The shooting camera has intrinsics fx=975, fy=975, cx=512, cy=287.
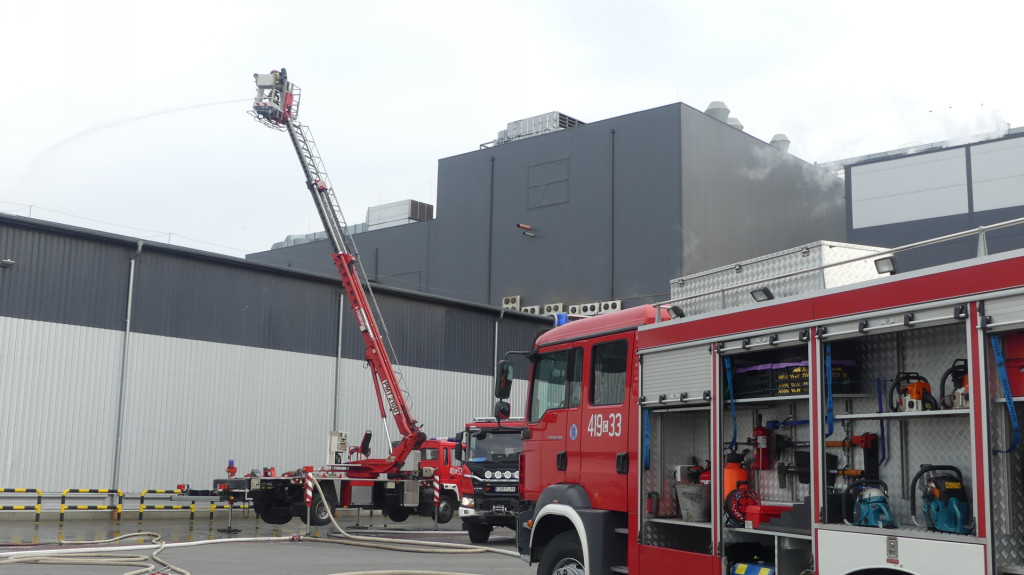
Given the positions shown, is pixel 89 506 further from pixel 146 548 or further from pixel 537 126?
pixel 537 126

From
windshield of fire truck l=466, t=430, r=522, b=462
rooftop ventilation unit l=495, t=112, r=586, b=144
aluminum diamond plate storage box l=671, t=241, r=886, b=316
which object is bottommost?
windshield of fire truck l=466, t=430, r=522, b=462

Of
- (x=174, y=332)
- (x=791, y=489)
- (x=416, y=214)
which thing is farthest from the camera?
(x=416, y=214)

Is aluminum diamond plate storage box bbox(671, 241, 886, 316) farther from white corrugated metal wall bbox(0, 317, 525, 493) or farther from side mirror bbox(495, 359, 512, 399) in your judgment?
white corrugated metal wall bbox(0, 317, 525, 493)

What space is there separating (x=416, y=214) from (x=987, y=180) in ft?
93.2

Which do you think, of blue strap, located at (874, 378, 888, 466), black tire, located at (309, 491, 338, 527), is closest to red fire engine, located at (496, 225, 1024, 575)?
blue strap, located at (874, 378, 888, 466)

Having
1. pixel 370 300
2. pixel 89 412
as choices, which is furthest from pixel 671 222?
pixel 89 412

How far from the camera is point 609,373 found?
942 centimetres

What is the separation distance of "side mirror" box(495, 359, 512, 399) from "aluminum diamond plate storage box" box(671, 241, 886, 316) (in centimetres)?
223

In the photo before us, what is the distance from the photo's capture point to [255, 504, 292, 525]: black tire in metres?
23.8

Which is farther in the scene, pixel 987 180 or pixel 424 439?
pixel 987 180

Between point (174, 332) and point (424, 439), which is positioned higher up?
point (174, 332)

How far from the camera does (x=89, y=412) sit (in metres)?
26.1

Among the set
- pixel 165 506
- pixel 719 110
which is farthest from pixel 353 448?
pixel 719 110

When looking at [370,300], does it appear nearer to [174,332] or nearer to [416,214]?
[174,332]
